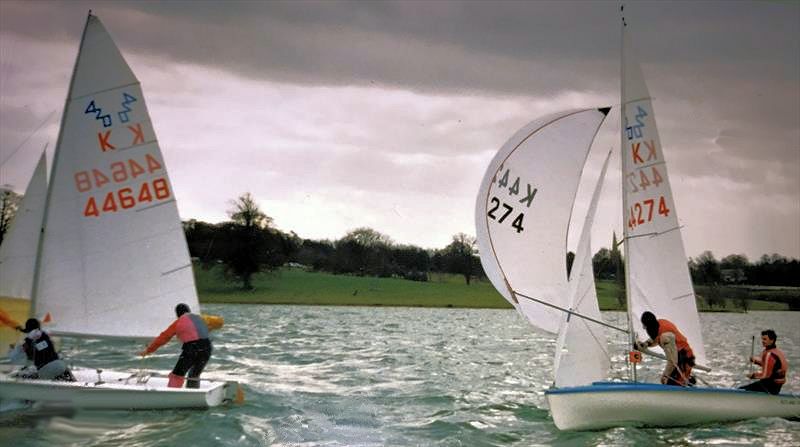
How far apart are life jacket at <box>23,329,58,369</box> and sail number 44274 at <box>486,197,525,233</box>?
8265mm

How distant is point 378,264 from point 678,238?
292ft

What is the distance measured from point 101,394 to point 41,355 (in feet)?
4.37

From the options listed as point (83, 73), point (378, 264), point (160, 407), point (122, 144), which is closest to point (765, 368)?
point (160, 407)

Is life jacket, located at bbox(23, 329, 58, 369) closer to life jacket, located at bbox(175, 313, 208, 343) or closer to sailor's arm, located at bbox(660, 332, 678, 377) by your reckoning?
life jacket, located at bbox(175, 313, 208, 343)

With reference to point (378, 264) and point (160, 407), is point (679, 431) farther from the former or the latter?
point (378, 264)

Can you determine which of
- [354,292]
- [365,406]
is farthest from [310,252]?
[365,406]

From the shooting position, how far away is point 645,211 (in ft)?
47.1

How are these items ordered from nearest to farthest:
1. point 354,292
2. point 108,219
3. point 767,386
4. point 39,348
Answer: point 39,348 → point 767,386 → point 108,219 → point 354,292

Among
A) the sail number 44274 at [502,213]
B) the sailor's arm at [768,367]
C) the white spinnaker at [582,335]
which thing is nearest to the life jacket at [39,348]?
the sail number 44274 at [502,213]

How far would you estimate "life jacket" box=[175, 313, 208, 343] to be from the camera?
13453mm

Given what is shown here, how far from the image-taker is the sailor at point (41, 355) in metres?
13.1

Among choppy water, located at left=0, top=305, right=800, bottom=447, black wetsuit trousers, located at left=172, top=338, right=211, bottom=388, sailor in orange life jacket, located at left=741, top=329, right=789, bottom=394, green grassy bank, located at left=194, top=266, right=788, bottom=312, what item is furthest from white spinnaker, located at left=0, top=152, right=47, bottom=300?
green grassy bank, located at left=194, top=266, right=788, bottom=312

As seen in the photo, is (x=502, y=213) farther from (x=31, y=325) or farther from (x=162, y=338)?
(x=31, y=325)

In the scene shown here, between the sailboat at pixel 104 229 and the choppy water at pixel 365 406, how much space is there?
107cm
